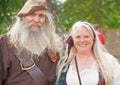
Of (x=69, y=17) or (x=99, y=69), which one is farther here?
(x=69, y=17)

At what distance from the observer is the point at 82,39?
6.11m

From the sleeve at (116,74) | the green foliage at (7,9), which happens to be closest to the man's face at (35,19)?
the sleeve at (116,74)

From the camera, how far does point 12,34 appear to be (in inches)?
252

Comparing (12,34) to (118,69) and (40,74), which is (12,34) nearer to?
(40,74)

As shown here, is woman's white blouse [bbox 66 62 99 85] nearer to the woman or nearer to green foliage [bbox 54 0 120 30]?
the woman

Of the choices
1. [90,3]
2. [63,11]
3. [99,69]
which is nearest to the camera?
[99,69]

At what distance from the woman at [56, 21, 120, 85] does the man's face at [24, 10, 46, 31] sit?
1.34 feet

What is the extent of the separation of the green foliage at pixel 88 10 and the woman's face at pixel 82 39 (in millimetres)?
13422

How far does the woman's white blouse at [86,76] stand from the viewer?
604cm

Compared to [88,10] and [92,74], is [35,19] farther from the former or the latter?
[88,10]

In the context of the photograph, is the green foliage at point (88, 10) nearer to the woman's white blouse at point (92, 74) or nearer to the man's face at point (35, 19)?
the man's face at point (35, 19)

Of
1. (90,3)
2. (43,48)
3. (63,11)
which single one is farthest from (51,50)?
(63,11)

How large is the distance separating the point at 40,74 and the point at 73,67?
0.40 m

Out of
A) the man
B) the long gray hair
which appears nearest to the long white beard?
the man
